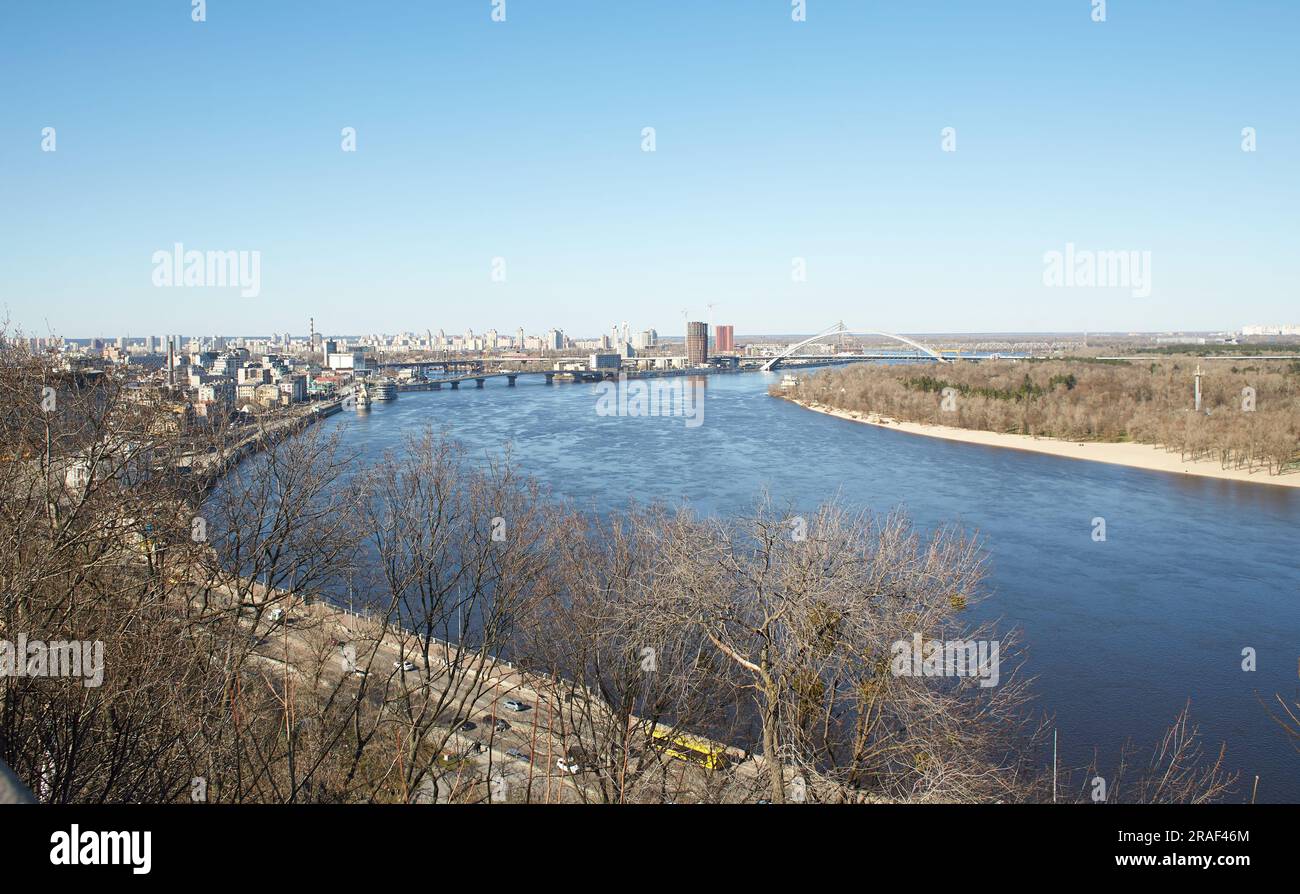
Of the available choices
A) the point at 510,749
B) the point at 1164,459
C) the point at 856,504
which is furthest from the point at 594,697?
the point at 1164,459

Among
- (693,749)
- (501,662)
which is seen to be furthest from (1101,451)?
→ (693,749)

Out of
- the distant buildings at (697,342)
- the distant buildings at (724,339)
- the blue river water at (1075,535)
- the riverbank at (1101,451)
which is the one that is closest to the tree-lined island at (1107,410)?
the riverbank at (1101,451)

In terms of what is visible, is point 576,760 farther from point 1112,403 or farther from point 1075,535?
point 1112,403

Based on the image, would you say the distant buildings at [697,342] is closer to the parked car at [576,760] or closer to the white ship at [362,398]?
the white ship at [362,398]

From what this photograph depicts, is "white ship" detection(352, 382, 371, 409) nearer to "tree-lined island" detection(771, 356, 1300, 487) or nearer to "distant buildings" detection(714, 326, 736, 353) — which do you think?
"tree-lined island" detection(771, 356, 1300, 487)
